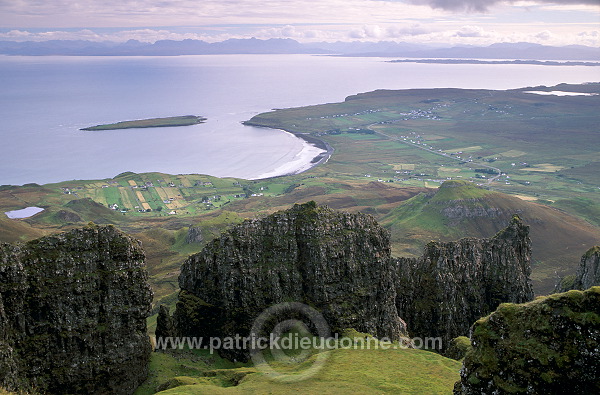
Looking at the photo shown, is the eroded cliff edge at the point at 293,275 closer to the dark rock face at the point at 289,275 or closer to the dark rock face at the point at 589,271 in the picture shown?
the dark rock face at the point at 289,275

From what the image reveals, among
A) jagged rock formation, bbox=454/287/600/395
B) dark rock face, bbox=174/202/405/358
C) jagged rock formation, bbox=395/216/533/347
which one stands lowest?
jagged rock formation, bbox=395/216/533/347

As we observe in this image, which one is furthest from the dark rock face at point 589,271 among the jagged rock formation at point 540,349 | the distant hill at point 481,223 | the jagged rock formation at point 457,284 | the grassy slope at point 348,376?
the distant hill at point 481,223

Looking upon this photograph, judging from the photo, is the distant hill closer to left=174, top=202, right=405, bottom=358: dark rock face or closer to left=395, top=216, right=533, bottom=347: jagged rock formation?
left=395, top=216, right=533, bottom=347: jagged rock formation

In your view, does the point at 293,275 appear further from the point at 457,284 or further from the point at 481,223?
the point at 481,223

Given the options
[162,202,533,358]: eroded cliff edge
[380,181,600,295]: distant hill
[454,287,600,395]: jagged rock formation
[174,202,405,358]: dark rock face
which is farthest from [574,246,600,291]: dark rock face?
[380,181,600,295]: distant hill

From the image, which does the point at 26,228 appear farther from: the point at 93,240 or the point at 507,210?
the point at 507,210

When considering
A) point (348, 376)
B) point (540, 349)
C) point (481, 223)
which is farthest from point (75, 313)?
point (481, 223)
